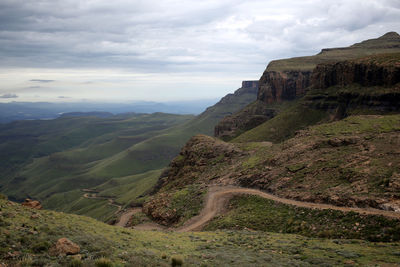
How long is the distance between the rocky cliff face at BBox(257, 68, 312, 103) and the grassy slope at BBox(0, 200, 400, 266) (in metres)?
127

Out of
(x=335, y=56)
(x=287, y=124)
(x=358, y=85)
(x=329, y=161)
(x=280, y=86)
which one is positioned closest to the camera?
(x=329, y=161)

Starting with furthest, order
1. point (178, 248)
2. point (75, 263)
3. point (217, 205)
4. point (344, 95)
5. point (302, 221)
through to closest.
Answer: point (344, 95)
point (217, 205)
point (302, 221)
point (178, 248)
point (75, 263)

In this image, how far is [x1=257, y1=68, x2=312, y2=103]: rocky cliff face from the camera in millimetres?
142238

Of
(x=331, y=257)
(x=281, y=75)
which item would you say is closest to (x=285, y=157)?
(x=331, y=257)

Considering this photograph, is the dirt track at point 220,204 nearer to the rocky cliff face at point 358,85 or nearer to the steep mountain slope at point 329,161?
the steep mountain slope at point 329,161

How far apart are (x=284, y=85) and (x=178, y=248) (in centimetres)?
13681

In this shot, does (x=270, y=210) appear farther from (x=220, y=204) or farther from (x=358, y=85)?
(x=358, y=85)

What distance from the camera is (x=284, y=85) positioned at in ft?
480

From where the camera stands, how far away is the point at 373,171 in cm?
3597

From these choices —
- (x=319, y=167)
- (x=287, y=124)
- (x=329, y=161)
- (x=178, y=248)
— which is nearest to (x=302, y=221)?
(x=319, y=167)

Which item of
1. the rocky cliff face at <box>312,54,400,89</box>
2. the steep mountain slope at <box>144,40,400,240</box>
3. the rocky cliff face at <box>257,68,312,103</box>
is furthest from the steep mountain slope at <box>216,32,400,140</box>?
the steep mountain slope at <box>144,40,400,240</box>

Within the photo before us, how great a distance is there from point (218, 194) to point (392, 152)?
2835cm

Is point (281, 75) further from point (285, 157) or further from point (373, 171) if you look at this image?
point (373, 171)

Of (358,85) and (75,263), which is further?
(358,85)
